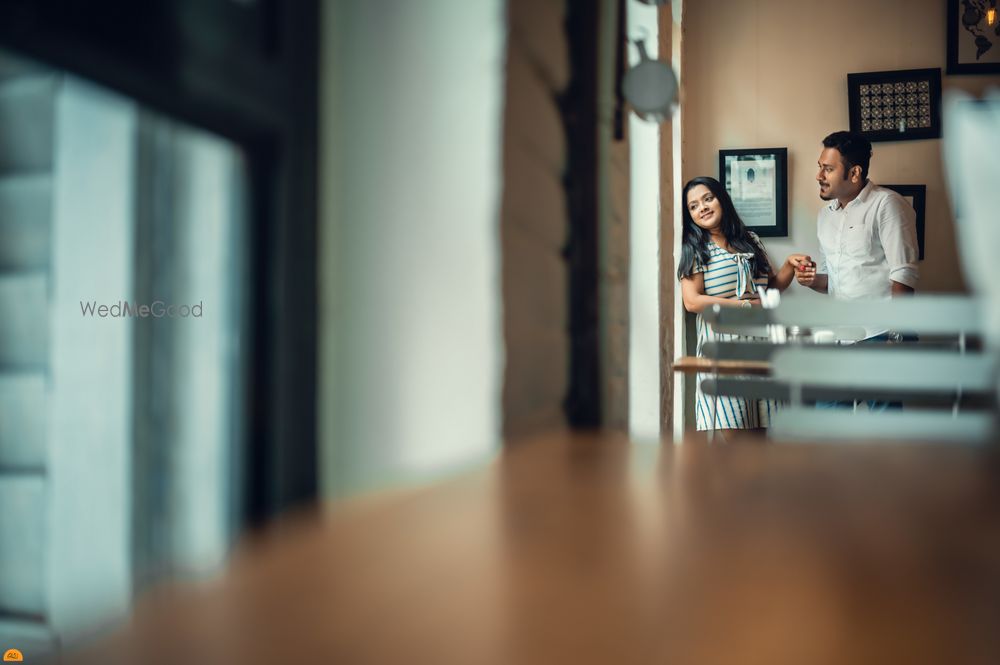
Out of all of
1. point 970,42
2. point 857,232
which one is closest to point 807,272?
point 857,232

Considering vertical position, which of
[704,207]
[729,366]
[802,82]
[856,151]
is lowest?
[729,366]

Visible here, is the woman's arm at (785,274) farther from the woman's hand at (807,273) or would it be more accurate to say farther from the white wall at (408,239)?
the white wall at (408,239)

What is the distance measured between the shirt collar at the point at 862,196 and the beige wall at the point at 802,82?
4 centimetres

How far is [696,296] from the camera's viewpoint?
1.99 meters

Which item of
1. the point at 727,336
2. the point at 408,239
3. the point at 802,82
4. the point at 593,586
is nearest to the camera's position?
the point at 593,586

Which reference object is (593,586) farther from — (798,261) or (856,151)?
(856,151)

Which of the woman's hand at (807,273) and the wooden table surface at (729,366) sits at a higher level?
the woman's hand at (807,273)

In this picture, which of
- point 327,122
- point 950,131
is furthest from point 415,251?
point 950,131

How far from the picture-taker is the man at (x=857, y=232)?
2049mm

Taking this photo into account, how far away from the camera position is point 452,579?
174mm

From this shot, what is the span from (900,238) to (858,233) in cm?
13

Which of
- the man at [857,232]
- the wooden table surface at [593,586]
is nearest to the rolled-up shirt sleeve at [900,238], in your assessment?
the man at [857,232]

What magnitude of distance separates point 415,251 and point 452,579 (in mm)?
374

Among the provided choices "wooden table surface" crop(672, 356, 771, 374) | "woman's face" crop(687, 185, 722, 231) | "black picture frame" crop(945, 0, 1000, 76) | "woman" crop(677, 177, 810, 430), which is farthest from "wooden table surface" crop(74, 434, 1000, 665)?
"black picture frame" crop(945, 0, 1000, 76)
